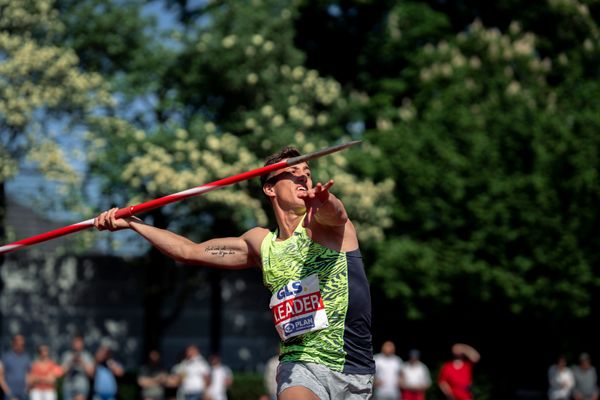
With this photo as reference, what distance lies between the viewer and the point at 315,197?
607cm

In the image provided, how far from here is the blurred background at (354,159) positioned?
24172 millimetres

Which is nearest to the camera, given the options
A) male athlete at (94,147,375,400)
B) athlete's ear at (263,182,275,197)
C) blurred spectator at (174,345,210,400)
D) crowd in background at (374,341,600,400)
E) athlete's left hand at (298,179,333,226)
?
athlete's left hand at (298,179,333,226)

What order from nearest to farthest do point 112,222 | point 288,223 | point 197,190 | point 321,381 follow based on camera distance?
1. point 321,381
2. point 288,223
3. point 197,190
4. point 112,222

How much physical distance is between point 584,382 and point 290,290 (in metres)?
18.0

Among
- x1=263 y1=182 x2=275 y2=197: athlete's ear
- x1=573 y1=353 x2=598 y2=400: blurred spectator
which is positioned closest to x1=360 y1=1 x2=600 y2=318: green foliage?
x1=573 y1=353 x2=598 y2=400: blurred spectator

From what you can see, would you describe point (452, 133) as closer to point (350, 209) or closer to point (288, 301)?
point (350, 209)

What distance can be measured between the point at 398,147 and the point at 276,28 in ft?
12.5

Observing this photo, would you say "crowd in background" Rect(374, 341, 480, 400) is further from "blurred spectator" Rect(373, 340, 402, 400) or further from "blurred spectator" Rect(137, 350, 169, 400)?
"blurred spectator" Rect(137, 350, 169, 400)

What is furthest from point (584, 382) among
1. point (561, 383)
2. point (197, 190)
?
point (197, 190)

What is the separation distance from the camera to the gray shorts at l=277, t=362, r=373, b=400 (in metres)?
6.39

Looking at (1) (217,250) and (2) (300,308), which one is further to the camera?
(1) (217,250)

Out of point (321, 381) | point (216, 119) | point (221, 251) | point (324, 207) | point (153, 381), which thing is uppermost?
point (216, 119)

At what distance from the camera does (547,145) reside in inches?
1005

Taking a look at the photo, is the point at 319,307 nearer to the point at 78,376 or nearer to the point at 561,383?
the point at 78,376
